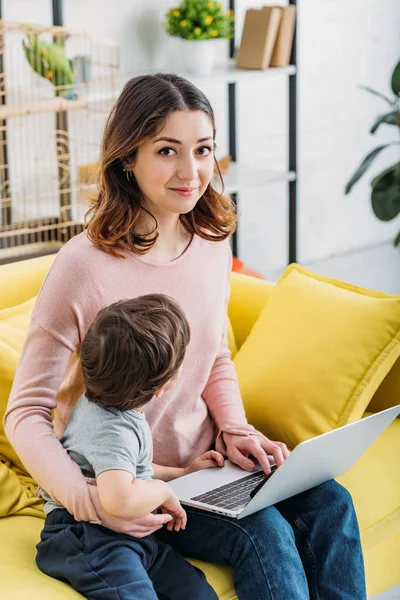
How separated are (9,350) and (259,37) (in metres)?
2.09

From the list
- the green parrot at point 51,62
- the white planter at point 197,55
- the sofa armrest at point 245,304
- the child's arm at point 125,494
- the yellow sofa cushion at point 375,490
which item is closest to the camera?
the child's arm at point 125,494

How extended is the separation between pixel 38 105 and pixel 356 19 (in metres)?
2.00

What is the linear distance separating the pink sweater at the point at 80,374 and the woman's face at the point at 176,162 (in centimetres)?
13

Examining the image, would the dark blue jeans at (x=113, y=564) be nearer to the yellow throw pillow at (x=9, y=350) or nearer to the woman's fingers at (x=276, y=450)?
the woman's fingers at (x=276, y=450)

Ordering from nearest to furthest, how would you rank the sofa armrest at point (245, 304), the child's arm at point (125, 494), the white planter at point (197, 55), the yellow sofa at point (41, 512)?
the child's arm at point (125, 494) → the yellow sofa at point (41, 512) → the sofa armrest at point (245, 304) → the white planter at point (197, 55)

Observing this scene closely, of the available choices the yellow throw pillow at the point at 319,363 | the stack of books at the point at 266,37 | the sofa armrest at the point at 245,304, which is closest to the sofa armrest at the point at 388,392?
the yellow throw pillow at the point at 319,363

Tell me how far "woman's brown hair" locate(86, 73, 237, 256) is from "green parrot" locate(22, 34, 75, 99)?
1.42 m

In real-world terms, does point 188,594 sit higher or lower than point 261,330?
lower

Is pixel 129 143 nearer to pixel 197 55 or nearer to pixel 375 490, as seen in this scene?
pixel 375 490

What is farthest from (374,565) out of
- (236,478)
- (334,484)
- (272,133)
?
(272,133)

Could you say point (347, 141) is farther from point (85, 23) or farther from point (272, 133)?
point (85, 23)

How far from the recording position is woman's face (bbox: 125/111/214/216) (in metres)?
1.62

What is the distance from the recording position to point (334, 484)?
1.73 metres

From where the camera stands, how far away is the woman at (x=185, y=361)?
1.56 metres
